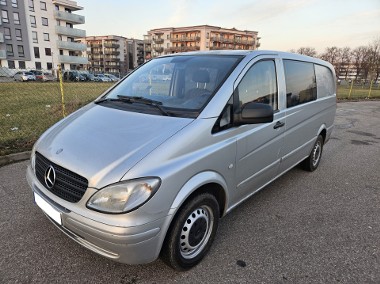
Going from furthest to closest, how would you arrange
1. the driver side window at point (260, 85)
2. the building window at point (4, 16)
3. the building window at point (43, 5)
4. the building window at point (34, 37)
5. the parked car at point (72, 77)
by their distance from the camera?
the building window at point (43, 5) → the building window at point (34, 37) → the building window at point (4, 16) → the parked car at point (72, 77) → the driver side window at point (260, 85)

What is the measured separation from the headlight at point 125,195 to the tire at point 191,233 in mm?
388

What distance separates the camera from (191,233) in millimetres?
2293

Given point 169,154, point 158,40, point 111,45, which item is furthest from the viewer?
point 111,45

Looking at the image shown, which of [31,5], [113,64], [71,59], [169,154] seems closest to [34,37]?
[31,5]

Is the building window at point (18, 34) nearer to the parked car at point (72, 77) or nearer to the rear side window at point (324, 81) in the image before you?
the parked car at point (72, 77)

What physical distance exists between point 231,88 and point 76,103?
769 cm

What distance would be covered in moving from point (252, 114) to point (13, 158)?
171 inches

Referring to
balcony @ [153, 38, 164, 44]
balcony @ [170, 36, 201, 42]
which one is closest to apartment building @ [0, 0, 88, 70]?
balcony @ [170, 36, 201, 42]

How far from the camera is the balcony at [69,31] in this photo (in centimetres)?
5142

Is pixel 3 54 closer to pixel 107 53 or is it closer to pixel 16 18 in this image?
pixel 16 18

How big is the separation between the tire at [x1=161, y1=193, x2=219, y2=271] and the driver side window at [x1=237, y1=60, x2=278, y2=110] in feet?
3.35

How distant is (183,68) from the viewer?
303cm

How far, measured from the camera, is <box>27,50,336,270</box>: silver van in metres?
1.86

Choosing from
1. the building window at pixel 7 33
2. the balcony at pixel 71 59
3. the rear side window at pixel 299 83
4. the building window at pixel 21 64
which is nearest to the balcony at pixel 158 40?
the balcony at pixel 71 59
